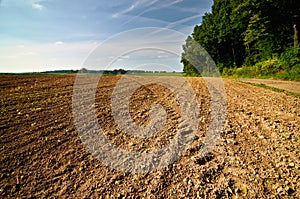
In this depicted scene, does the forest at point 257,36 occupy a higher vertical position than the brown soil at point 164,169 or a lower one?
higher

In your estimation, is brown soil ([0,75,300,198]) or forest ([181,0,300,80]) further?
forest ([181,0,300,80])

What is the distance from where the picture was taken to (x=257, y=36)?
87.7 feet

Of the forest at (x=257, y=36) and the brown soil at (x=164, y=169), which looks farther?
the forest at (x=257, y=36)

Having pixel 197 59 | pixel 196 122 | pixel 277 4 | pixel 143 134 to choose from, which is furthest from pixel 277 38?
pixel 143 134

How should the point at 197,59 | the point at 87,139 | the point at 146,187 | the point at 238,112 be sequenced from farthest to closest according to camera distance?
the point at 197,59
the point at 238,112
the point at 87,139
the point at 146,187

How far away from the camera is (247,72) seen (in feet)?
84.5

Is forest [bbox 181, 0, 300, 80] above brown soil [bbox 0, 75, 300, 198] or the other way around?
above

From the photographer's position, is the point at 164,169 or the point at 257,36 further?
the point at 257,36

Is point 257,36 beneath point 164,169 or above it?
above

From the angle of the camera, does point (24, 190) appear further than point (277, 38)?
No

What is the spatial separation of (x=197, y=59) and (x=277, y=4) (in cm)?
2645

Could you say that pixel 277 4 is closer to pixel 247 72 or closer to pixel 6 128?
pixel 247 72

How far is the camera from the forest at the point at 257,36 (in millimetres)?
20856

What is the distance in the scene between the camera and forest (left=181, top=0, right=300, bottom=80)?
20856 millimetres
